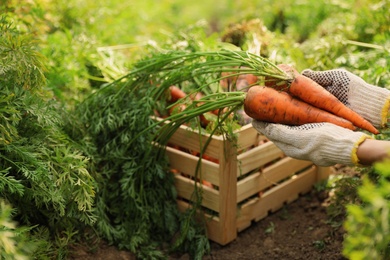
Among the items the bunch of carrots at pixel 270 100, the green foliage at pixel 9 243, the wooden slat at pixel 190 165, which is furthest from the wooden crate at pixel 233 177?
the green foliage at pixel 9 243

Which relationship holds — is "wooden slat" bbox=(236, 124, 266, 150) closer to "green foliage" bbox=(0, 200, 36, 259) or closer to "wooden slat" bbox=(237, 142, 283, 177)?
"wooden slat" bbox=(237, 142, 283, 177)

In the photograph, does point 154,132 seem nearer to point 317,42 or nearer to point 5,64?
point 5,64

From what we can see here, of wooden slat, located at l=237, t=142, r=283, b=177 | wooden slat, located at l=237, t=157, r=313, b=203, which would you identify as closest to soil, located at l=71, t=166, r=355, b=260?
wooden slat, located at l=237, t=157, r=313, b=203

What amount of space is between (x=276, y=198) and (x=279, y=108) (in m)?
1.08

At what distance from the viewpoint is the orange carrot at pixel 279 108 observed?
263 centimetres

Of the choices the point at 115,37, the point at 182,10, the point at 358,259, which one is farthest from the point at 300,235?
the point at 182,10

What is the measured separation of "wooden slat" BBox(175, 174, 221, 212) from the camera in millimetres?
3186

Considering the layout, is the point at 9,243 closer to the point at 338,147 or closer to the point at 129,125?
the point at 338,147

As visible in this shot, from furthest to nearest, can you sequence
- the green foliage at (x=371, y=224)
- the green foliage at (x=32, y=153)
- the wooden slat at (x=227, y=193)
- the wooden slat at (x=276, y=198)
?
the wooden slat at (x=276, y=198), the wooden slat at (x=227, y=193), the green foliage at (x=32, y=153), the green foliage at (x=371, y=224)

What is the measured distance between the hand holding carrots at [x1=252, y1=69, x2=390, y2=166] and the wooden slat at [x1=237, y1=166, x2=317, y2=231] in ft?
2.71

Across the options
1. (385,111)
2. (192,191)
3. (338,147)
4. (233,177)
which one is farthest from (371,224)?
(192,191)

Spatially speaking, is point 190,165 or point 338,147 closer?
point 338,147

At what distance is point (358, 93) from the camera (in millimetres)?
2627

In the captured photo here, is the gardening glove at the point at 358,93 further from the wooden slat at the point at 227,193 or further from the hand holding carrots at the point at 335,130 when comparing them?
the wooden slat at the point at 227,193
